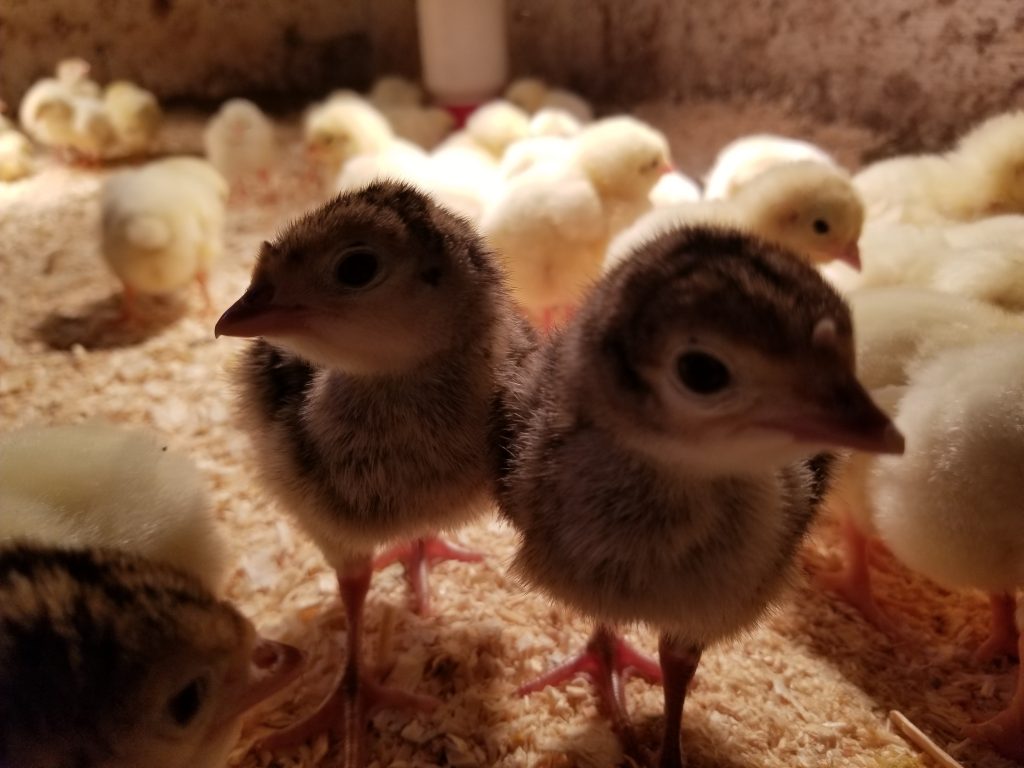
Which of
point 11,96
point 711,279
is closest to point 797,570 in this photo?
point 711,279

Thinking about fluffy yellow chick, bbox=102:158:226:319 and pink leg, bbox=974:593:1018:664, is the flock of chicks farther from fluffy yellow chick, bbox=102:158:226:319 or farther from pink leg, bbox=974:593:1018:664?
fluffy yellow chick, bbox=102:158:226:319

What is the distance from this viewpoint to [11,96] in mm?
4770

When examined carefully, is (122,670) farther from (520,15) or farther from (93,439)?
(520,15)

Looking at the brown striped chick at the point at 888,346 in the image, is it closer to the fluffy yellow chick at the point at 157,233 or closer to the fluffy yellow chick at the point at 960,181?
the fluffy yellow chick at the point at 960,181

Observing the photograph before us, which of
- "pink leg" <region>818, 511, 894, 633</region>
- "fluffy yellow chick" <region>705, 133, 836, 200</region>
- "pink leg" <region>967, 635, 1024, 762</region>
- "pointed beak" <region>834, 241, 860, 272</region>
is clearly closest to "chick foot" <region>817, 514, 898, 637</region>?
"pink leg" <region>818, 511, 894, 633</region>

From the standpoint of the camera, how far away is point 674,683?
4.20ft

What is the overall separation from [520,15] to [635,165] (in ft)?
7.64

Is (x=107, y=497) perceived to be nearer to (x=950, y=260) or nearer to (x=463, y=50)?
(x=950, y=260)

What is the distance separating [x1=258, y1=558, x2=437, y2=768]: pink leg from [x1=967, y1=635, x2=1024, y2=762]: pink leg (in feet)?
3.23

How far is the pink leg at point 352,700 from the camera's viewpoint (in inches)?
56.2

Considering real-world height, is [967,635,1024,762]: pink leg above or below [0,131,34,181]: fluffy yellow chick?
below

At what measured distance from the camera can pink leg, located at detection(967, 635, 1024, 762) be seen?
4.61ft

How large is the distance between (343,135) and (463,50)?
46.6 inches

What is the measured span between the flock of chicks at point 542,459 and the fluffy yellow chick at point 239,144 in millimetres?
2696
